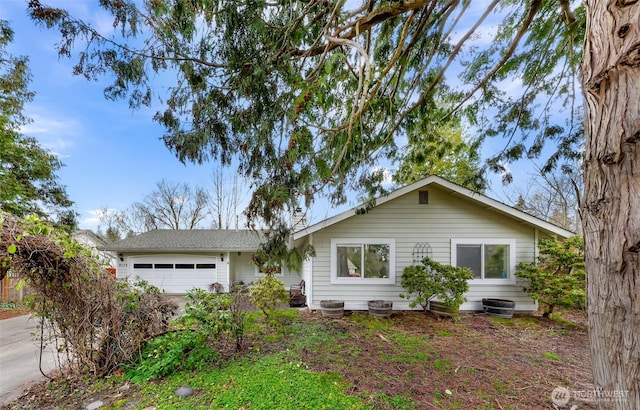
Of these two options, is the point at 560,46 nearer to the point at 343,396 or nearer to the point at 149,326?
the point at 343,396

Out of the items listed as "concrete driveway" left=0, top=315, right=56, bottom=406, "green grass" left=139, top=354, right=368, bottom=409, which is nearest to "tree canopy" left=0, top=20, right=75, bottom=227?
"concrete driveway" left=0, top=315, right=56, bottom=406

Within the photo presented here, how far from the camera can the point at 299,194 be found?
11.0 feet

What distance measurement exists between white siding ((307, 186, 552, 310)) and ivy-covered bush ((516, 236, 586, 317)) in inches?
17.3

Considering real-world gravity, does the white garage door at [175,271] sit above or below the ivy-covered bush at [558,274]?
below

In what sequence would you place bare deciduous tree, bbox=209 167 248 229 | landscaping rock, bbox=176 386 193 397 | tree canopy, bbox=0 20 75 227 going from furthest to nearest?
bare deciduous tree, bbox=209 167 248 229
tree canopy, bbox=0 20 75 227
landscaping rock, bbox=176 386 193 397

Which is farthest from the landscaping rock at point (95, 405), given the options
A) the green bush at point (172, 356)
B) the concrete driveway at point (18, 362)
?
the concrete driveway at point (18, 362)

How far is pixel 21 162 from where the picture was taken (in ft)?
31.1

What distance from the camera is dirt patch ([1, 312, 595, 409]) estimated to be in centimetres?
326

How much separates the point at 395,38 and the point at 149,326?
20.3 ft

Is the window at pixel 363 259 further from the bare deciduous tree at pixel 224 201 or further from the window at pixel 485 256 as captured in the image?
the bare deciduous tree at pixel 224 201

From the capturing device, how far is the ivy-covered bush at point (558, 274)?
611cm

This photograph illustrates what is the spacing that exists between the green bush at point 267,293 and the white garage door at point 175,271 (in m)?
7.18

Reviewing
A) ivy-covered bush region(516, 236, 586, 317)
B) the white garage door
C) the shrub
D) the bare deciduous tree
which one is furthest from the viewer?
the bare deciduous tree

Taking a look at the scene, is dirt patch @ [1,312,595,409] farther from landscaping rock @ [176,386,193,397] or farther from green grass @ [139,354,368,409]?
landscaping rock @ [176,386,193,397]
